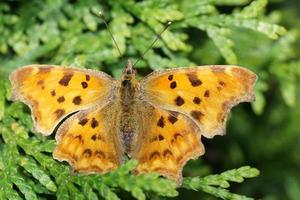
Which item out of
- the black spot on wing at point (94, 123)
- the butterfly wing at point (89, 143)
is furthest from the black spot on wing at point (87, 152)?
the black spot on wing at point (94, 123)

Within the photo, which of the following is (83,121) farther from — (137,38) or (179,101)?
(137,38)

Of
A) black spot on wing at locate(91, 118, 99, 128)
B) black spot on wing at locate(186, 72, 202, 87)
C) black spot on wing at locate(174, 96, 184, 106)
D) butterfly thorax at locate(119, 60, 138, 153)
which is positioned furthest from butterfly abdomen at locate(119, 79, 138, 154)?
black spot on wing at locate(186, 72, 202, 87)

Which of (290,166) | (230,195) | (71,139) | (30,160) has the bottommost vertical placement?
(290,166)

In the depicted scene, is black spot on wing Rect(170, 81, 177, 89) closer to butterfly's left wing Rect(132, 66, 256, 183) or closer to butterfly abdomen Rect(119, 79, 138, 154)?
butterfly's left wing Rect(132, 66, 256, 183)

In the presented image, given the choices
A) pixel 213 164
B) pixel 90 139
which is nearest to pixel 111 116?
pixel 90 139

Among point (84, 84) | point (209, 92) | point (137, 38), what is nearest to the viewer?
point (209, 92)

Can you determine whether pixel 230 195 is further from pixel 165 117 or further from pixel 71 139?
pixel 71 139

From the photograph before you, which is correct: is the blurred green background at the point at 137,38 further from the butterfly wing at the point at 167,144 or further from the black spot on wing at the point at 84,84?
the butterfly wing at the point at 167,144

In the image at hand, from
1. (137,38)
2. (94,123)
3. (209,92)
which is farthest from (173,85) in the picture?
(137,38)
